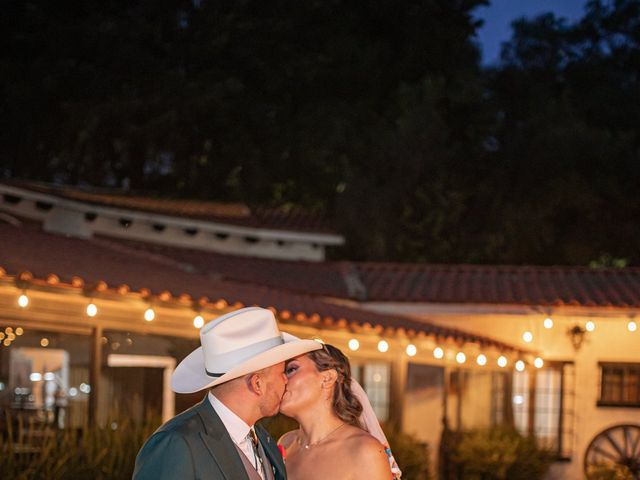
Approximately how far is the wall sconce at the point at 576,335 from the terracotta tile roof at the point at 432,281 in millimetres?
451

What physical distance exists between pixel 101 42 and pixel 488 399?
1484 centimetres

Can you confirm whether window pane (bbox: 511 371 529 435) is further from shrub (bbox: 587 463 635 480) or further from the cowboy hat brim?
the cowboy hat brim

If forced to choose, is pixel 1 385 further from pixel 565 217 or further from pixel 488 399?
pixel 565 217

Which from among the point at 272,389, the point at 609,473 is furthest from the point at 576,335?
the point at 272,389

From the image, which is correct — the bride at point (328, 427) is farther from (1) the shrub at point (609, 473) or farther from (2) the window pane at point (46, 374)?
(2) the window pane at point (46, 374)

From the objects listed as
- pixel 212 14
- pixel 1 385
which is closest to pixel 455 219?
pixel 212 14

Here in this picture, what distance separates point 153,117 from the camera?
85.5ft

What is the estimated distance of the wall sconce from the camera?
50.3 feet

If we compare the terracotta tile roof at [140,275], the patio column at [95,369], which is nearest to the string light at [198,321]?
the terracotta tile roof at [140,275]

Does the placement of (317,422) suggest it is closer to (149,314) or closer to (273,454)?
(273,454)

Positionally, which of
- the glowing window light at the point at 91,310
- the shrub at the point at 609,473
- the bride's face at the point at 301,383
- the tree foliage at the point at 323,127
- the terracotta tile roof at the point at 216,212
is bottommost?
the shrub at the point at 609,473

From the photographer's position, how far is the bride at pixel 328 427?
4641 millimetres

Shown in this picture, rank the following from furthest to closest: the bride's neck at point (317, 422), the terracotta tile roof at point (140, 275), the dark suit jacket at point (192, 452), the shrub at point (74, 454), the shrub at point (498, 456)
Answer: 1. the shrub at point (498, 456)
2. the terracotta tile roof at point (140, 275)
3. the shrub at point (74, 454)
4. the bride's neck at point (317, 422)
5. the dark suit jacket at point (192, 452)

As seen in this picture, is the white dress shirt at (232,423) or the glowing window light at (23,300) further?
the glowing window light at (23,300)
